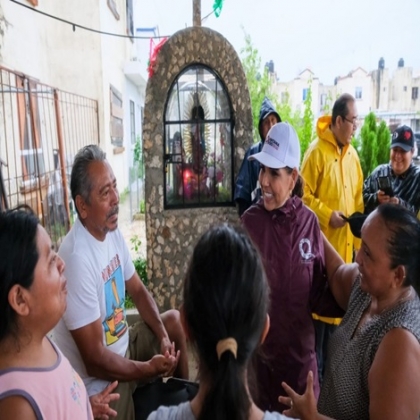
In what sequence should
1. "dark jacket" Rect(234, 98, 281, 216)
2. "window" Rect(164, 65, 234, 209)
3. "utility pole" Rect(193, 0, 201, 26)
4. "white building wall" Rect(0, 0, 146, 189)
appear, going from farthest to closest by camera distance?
"white building wall" Rect(0, 0, 146, 189)
"utility pole" Rect(193, 0, 201, 26)
"window" Rect(164, 65, 234, 209)
"dark jacket" Rect(234, 98, 281, 216)

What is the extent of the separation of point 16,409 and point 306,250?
117 cm

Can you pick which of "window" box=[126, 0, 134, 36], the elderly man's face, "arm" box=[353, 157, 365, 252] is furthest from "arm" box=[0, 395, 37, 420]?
"window" box=[126, 0, 134, 36]

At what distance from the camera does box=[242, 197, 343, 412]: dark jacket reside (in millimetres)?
1633

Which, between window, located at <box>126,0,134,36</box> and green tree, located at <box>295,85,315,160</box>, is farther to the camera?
window, located at <box>126,0,134,36</box>

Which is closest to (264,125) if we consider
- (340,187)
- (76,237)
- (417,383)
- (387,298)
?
(340,187)

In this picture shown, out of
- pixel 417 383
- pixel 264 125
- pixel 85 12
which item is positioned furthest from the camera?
pixel 85 12

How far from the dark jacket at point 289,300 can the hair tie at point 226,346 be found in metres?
0.89

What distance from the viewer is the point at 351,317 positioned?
4.43 feet

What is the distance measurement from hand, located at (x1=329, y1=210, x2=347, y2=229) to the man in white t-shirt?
1.25m

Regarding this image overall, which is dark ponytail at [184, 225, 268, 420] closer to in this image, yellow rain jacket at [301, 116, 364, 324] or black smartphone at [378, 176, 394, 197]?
yellow rain jacket at [301, 116, 364, 324]

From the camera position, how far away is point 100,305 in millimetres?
1686

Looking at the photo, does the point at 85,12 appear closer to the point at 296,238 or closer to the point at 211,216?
the point at 211,216

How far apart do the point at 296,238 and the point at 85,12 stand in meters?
7.20

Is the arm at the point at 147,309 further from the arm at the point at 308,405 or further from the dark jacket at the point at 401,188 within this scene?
the dark jacket at the point at 401,188
